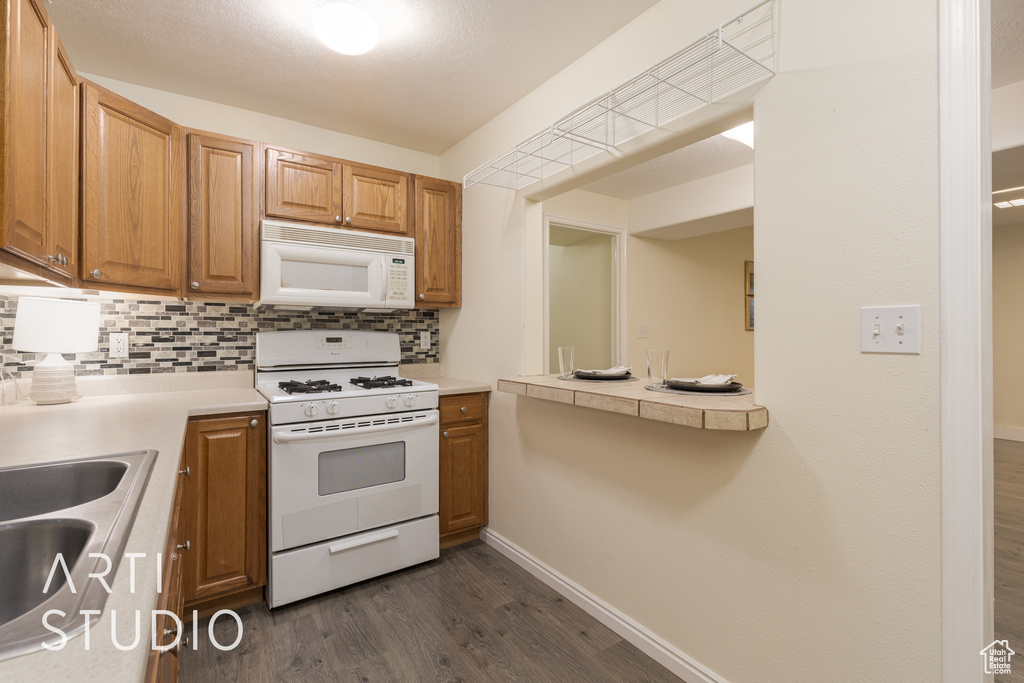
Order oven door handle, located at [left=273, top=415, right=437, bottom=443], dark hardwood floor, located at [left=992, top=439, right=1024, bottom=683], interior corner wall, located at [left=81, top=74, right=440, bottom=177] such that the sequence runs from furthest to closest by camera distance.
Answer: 1. interior corner wall, located at [left=81, top=74, right=440, bottom=177]
2. oven door handle, located at [left=273, top=415, right=437, bottom=443]
3. dark hardwood floor, located at [left=992, top=439, right=1024, bottom=683]

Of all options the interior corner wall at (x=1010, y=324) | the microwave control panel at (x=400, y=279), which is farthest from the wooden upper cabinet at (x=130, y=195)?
the interior corner wall at (x=1010, y=324)

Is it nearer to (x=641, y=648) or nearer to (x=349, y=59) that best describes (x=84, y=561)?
(x=641, y=648)

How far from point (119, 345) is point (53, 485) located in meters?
1.54

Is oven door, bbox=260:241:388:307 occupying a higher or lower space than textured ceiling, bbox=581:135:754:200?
lower

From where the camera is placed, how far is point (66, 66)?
1.62 meters

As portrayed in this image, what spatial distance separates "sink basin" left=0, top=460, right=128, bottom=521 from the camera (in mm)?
1023

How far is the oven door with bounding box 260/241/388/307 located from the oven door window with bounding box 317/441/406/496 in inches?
31.0

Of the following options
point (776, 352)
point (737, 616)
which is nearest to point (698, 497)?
point (737, 616)

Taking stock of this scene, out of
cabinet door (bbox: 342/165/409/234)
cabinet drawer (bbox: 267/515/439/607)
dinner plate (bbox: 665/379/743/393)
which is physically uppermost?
cabinet door (bbox: 342/165/409/234)

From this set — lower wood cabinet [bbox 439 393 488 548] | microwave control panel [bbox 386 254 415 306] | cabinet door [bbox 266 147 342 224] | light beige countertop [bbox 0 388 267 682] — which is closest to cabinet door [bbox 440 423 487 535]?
lower wood cabinet [bbox 439 393 488 548]

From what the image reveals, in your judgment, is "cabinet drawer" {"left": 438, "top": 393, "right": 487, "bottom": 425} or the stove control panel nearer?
the stove control panel

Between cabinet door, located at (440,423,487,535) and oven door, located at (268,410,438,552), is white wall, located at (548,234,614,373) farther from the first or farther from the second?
oven door, located at (268,410,438,552)

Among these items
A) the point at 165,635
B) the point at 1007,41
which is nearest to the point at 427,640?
the point at 165,635

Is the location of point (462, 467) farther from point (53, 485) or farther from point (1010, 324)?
point (1010, 324)
